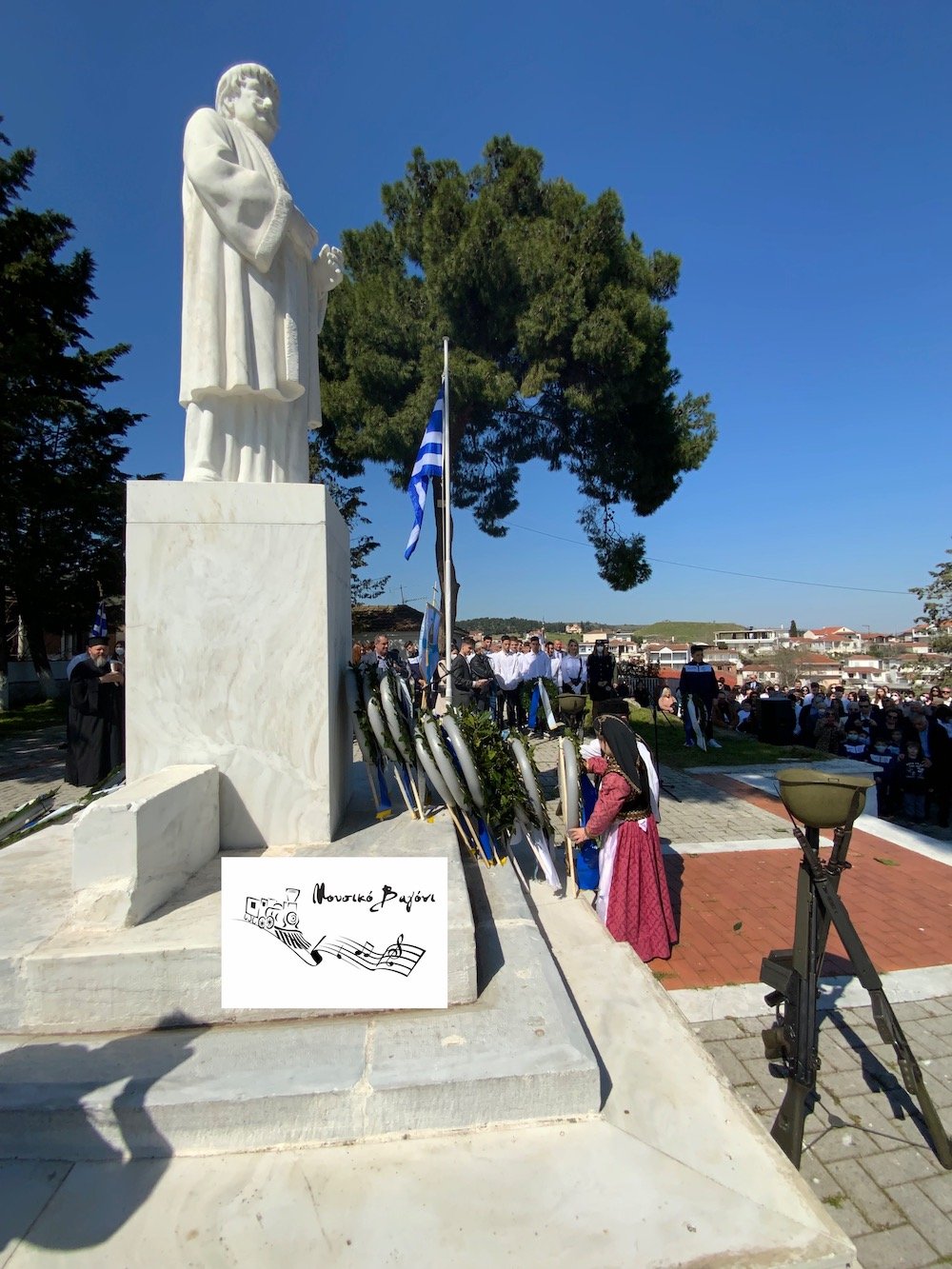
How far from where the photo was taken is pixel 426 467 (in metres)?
10.3

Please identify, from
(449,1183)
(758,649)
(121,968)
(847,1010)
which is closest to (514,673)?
(847,1010)

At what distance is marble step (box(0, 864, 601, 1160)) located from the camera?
5.50 ft

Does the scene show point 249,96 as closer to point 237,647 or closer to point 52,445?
point 237,647

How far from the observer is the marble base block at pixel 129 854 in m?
2.11

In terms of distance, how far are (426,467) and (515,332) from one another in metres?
6.67

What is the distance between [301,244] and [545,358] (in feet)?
40.4

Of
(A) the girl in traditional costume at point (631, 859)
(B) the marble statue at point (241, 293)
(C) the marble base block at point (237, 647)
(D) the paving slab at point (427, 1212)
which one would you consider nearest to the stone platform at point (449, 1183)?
(D) the paving slab at point (427, 1212)

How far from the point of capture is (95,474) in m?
17.9

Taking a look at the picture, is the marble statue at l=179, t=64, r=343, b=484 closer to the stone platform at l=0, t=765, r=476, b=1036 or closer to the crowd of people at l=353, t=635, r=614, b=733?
the stone platform at l=0, t=765, r=476, b=1036

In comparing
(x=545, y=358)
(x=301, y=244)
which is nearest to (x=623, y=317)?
(x=545, y=358)

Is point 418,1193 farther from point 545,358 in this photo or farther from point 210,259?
point 545,358

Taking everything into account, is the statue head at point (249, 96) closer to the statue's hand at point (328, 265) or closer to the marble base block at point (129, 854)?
the statue's hand at point (328, 265)

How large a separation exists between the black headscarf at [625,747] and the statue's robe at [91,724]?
6.68 metres

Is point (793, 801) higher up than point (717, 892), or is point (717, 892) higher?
point (793, 801)
